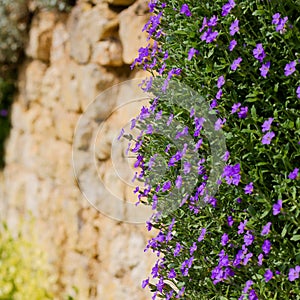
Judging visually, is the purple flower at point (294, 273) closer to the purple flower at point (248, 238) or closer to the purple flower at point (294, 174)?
the purple flower at point (248, 238)

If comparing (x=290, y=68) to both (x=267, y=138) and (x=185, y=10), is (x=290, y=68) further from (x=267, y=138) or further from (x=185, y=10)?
(x=185, y=10)

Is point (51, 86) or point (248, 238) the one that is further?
point (51, 86)

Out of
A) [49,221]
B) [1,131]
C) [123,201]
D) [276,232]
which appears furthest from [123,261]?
[1,131]

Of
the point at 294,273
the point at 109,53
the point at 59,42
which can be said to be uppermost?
the point at 59,42

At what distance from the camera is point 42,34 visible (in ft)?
16.4

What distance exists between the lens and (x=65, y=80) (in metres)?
4.59

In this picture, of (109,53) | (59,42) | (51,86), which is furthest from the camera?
(51,86)

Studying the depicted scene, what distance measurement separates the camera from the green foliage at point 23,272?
15.5 ft

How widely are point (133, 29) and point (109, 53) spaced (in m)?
0.38

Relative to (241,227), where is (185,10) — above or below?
above

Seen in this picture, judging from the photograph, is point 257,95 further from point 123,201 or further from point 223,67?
point 123,201

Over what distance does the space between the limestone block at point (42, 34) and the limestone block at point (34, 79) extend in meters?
0.08

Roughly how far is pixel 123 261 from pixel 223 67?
6.46 feet

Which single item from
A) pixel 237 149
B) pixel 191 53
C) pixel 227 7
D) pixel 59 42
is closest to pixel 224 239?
pixel 237 149
